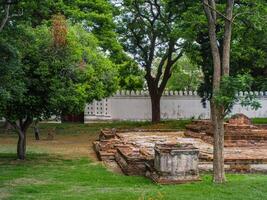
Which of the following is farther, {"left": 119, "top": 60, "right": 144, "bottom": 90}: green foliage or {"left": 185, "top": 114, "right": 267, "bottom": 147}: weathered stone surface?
{"left": 119, "top": 60, "right": 144, "bottom": 90}: green foliage

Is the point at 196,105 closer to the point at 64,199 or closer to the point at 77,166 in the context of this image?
the point at 77,166

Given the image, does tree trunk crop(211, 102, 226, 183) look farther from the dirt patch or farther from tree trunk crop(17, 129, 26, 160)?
tree trunk crop(17, 129, 26, 160)

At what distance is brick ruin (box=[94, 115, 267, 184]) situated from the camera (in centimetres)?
1077

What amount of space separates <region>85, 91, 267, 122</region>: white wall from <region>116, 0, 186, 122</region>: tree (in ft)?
6.13

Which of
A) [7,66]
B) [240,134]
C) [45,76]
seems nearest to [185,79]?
[240,134]

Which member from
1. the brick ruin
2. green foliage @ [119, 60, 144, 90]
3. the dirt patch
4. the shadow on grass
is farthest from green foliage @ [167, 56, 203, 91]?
the shadow on grass

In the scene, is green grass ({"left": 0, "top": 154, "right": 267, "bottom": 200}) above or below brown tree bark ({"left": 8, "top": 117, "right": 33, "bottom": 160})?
below

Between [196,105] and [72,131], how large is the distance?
808 cm

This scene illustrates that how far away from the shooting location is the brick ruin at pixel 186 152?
424 inches

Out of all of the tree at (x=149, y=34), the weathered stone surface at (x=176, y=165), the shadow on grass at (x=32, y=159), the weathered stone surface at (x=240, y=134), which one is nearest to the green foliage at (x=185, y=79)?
the tree at (x=149, y=34)

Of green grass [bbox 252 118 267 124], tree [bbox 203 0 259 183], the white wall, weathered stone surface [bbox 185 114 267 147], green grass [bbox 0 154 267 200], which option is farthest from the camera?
the white wall

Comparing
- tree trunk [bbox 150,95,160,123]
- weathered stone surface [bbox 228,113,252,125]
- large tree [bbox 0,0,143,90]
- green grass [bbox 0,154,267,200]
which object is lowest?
green grass [bbox 0,154,267,200]

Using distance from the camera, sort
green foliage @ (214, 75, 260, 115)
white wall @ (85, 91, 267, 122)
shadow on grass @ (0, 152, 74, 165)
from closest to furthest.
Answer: green foliage @ (214, 75, 260, 115)
shadow on grass @ (0, 152, 74, 165)
white wall @ (85, 91, 267, 122)

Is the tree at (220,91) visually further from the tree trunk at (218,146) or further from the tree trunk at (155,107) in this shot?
the tree trunk at (155,107)
